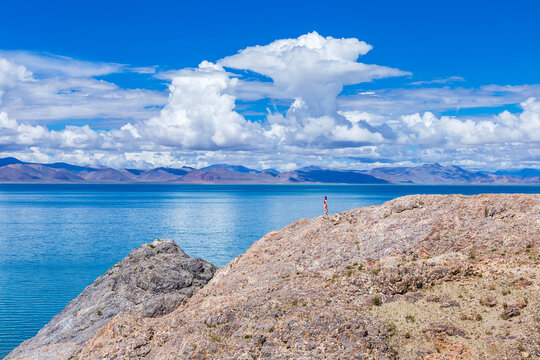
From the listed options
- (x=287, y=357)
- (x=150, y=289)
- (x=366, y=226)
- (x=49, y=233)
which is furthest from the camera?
(x=49, y=233)

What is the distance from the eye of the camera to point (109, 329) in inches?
1730

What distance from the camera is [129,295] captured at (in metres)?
57.8

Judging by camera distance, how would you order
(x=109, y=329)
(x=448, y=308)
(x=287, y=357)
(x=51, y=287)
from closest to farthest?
(x=287, y=357) < (x=448, y=308) < (x=109, y=329) < (x=51, y=287)

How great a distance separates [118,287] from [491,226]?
48.0 meters

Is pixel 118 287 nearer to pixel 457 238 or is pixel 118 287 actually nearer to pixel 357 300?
pixel 357 300

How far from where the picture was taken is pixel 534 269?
3888 cm

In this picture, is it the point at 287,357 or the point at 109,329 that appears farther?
the point at 109,329

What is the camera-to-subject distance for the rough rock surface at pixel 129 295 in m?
51.6

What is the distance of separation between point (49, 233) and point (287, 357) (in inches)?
5983

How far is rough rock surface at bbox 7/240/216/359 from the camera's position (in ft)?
169

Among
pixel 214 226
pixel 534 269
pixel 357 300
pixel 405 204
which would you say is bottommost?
pixel 214 226

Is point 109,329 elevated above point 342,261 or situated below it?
below

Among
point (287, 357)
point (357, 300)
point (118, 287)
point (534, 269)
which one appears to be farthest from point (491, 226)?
point (118, 287)

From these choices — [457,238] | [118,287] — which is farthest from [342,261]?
[118,287]
